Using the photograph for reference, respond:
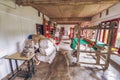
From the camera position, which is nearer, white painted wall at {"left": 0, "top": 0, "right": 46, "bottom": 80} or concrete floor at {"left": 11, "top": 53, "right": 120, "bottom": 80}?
white painted wall at {"left": 0, "top": 0, "right": 46, "bottom": 80}

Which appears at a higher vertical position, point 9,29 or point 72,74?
point 9,29

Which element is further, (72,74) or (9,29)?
(72,74)

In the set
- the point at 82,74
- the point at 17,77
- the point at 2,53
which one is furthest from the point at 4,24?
the point at 82,74

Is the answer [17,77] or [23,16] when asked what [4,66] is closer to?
[17,77]

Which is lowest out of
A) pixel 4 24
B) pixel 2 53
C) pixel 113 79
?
pixel 113 79

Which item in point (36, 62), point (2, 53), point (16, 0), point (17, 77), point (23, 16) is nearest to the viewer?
point (2, 53)

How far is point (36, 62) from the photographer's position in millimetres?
3656

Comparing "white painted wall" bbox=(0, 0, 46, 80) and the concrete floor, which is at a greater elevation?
"white painted wall" bbox=(0, 0, 46, 80)

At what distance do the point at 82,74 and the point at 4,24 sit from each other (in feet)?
9.25

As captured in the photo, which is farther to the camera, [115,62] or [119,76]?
[115,62]

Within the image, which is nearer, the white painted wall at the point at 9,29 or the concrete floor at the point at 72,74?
the white painted wall at the point at 9,29

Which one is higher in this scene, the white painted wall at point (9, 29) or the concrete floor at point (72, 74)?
the white painted wall at point (9, 29)

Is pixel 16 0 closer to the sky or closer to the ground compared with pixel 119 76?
closer to the sky

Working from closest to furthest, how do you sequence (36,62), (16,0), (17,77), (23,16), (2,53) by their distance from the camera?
(2,53)
(17,77)
(16,0)
(23,16)
(36,62)
